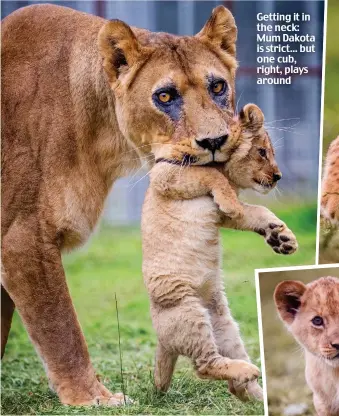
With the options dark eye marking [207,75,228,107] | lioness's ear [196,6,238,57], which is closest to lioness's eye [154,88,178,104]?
dark eye marking [207,75,228,107]

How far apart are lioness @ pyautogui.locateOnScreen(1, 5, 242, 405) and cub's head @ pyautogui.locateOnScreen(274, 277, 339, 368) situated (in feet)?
3.21

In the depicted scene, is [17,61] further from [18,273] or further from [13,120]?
[18,273]

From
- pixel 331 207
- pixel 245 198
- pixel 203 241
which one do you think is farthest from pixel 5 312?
pixel 331 207

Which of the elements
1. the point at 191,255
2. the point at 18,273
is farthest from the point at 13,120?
the point at 191,255

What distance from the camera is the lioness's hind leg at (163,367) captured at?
5.86 m

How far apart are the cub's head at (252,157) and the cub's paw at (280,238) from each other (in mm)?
285

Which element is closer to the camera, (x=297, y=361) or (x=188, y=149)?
(x=188, y=149)

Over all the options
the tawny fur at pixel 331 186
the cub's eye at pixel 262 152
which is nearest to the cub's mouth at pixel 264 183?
the cub's eye at pixel 262 152

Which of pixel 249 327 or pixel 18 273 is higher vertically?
pixel 18 273

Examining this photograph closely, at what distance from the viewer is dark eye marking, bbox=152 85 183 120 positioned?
5.62 m

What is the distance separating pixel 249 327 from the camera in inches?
262

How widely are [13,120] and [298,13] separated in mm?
1609

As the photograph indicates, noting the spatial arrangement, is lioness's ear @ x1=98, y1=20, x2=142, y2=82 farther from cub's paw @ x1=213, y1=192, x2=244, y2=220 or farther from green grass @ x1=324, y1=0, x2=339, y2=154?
green grass @ x1=324, y1=0, x2=339, y2=154

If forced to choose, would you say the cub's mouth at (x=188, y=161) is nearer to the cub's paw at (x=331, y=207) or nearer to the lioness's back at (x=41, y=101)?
the lioness's back at (x=41, y=101)
